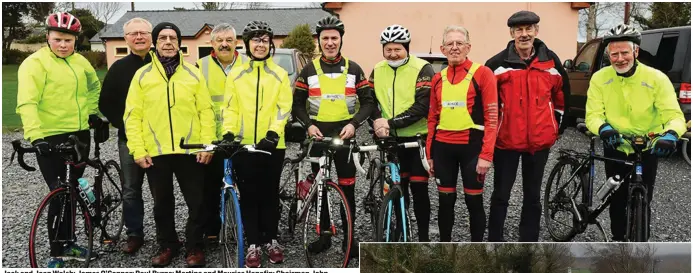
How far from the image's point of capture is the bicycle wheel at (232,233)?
310 centimetres

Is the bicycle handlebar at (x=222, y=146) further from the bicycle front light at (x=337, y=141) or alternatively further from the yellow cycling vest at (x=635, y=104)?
the yellow cycling vest at (x=635, y=104)

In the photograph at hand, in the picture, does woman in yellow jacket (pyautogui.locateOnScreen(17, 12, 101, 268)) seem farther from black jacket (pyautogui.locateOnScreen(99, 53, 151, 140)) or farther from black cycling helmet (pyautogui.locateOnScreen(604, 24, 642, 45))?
black cycling helmet (pyautogui.locateOnScreen(604, 24, 642, 45))

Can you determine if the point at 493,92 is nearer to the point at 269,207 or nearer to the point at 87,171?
the point at 269,207

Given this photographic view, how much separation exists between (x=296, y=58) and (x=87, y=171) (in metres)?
3.57

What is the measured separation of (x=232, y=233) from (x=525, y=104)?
1.90 m

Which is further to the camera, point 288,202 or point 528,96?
point 288,202

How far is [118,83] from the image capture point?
3525mm

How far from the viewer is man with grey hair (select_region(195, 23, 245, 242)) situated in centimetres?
356

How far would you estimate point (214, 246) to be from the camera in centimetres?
379

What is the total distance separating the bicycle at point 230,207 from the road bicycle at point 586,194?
7.19ft

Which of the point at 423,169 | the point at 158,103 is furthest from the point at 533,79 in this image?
the point at 158,103

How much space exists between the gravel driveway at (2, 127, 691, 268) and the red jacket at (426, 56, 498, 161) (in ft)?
2.81

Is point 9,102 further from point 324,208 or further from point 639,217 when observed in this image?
point 639,217

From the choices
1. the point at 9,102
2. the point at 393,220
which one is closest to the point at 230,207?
the point at 393,220
